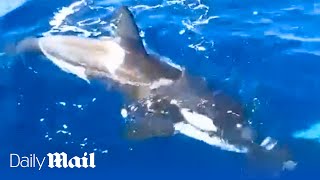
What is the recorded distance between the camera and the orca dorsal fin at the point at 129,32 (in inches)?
152

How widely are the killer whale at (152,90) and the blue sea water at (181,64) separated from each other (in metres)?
0.07

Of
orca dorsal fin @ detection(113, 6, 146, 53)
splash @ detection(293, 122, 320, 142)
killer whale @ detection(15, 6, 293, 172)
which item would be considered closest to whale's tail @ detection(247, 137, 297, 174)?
killer whale @ detection(15, 6, 293, 172)

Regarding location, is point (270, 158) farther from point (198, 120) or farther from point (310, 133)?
point (198, 120)

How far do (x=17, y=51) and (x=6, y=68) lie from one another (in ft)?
0.53

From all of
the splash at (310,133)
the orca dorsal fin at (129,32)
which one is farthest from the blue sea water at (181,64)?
the orca dorsal fin at (129,32)

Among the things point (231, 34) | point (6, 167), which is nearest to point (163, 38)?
point (231, 34)

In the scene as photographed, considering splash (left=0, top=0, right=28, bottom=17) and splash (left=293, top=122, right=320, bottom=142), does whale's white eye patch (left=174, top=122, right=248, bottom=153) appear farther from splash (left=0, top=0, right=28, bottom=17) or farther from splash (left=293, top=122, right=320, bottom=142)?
splash (left=0, top=0, right=28, bottom=17)

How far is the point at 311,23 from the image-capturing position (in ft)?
14.1

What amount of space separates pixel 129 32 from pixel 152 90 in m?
0.41

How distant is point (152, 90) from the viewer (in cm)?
378

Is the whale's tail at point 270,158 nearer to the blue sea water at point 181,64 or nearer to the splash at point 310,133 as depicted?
the blue sea water at point 181,64

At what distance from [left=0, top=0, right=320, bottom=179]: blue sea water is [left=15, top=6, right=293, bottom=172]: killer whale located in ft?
0.22

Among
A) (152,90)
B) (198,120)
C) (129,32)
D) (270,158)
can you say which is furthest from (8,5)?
(270,158)

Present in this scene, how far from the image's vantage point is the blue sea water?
354 cm
